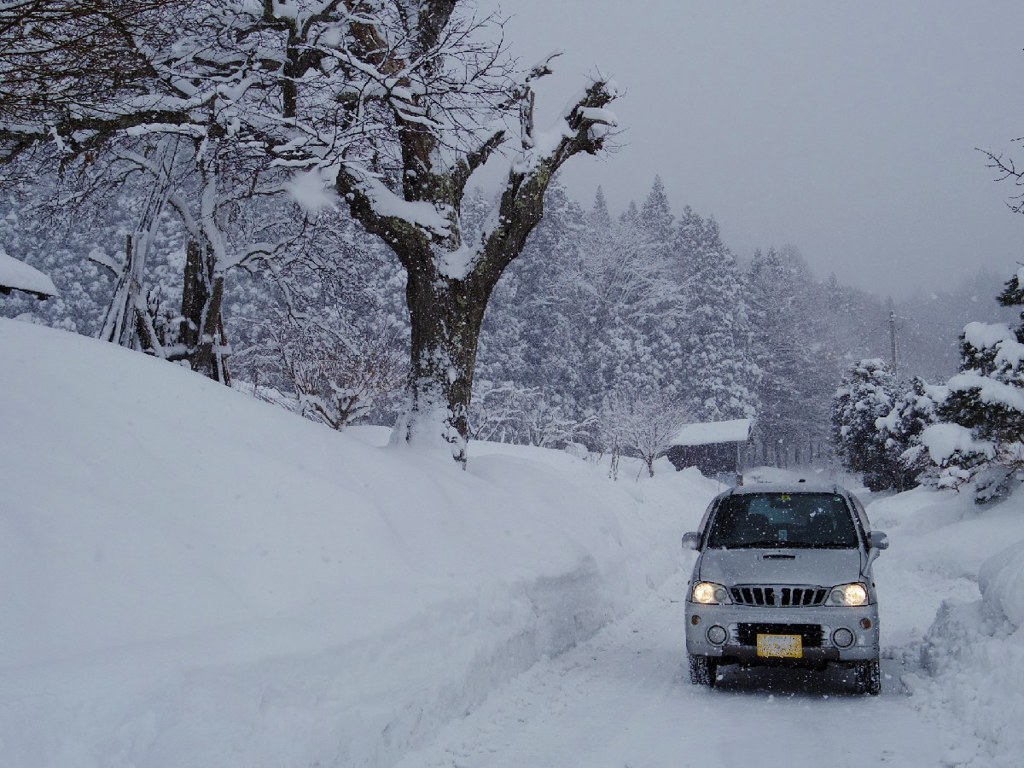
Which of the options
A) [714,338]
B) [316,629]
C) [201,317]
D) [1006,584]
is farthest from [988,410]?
[714,338]

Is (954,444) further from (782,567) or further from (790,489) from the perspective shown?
(782,567)

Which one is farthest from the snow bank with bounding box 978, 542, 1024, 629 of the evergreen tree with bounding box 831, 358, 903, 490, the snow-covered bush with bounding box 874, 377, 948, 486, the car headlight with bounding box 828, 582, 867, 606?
the evergreen tree with bounding box 831, 358, 903, 490

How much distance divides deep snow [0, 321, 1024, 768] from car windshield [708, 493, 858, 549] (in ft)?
4.29

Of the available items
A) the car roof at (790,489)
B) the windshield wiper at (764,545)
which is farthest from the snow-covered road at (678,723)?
the car roof at (790,489)

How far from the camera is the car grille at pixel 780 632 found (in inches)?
278

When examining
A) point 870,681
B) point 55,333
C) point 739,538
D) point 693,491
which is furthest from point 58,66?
point 693,491

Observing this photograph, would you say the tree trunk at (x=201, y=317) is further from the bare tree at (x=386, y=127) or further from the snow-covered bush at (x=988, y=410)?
the snow-covered bush at (x=988, y=410)

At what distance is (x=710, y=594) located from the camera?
754 centimetres

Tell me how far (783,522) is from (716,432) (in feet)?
163

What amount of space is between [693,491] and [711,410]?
2858 centimetres

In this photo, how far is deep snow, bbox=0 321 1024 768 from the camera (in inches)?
156

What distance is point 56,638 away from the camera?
3918 mm

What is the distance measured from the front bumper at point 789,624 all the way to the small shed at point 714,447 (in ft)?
153

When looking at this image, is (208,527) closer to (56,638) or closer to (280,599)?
(280,599)
